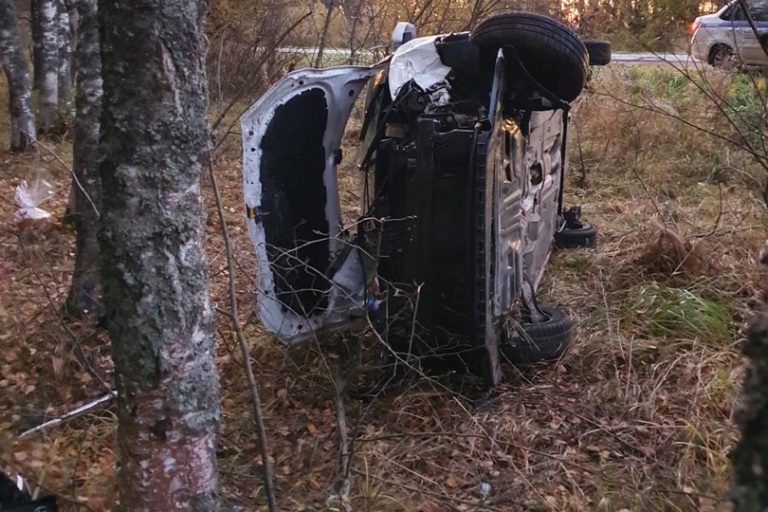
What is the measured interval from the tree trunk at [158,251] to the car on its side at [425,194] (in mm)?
1302

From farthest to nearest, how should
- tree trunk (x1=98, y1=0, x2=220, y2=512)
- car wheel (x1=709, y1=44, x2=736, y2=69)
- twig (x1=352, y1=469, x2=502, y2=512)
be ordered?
car wheel (x1=709, y1=44, x2=736, y2=69) → twig (x1=352, y1=469, x2=502, y2=512) → tree trunk (x1=98, y1=0, x2=220, y2=512)

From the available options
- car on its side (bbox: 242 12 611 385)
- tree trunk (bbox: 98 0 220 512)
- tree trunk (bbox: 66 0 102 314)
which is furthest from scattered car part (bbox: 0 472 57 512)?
tree trunk (bbox: 66 0 102 314)

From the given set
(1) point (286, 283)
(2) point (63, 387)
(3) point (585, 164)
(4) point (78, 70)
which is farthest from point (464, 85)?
(3) point (585, 164)

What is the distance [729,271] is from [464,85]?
250cm

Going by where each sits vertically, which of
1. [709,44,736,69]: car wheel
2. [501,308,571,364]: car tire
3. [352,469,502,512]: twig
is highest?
[709,44,736,69]: car wheel

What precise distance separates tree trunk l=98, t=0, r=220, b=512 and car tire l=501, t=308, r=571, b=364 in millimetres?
2142

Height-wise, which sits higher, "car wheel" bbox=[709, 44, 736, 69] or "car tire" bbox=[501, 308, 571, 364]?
"car wheel" bbox=[709, 44, 736, 69]

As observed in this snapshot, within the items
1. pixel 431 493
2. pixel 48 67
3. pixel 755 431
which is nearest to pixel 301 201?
pixel 431 493

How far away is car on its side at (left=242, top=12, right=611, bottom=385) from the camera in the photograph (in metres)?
3.65

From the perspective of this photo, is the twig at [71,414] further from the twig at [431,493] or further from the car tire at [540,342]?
the car tire at [540,342]

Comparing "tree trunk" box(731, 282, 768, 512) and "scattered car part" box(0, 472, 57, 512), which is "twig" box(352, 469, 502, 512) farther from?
"tree trunk" box(731, 282, 768, 512)

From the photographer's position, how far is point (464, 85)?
4.25 m

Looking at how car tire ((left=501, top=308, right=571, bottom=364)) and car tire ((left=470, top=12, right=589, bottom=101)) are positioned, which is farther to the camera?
car tire ((left=501, top=308, right=571, bottom=364))

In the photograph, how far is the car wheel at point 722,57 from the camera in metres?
9.07
